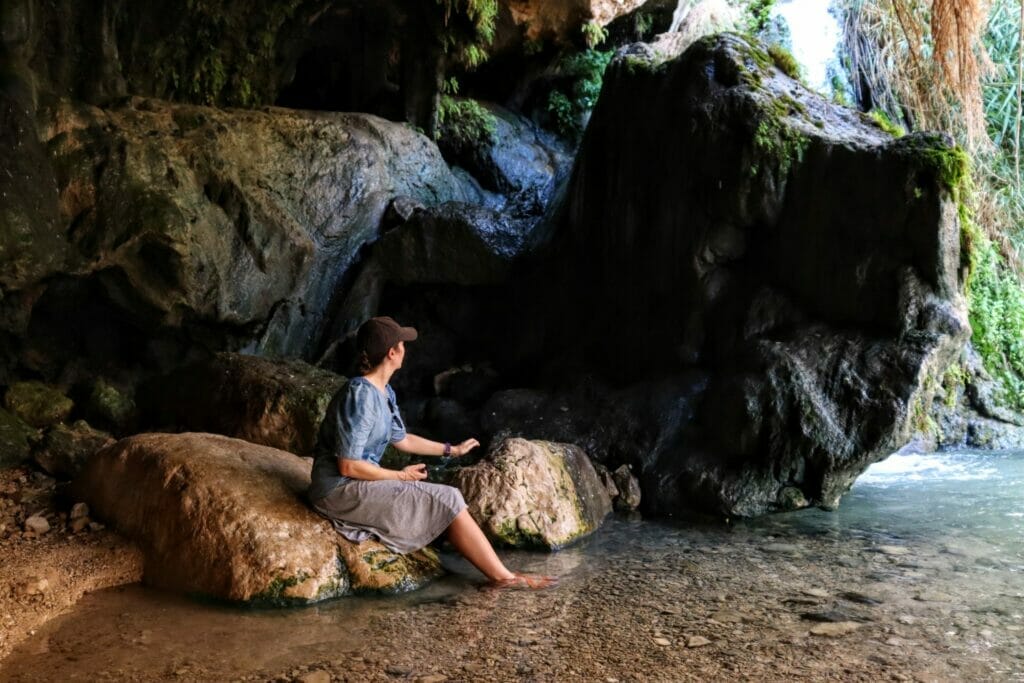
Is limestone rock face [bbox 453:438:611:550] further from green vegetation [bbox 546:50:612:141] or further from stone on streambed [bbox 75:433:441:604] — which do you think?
green vegetation [bbox 546:50:612:141]

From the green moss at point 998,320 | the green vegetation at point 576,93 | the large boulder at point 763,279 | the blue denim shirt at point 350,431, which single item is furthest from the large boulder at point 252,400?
the green vegetation at point 576,93

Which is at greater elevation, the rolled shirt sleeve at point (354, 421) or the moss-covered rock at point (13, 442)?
the rolled shirt sleeve at point (354, 421)

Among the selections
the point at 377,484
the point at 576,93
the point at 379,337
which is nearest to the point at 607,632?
the point at 377,484

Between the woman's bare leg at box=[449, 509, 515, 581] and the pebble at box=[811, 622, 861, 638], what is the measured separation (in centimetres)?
169

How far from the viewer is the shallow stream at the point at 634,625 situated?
3.59 m

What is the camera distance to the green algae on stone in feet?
27.1

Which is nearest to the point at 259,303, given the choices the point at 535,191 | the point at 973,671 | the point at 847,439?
the point at 535,191

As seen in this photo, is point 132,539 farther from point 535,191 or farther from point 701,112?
point 535,191

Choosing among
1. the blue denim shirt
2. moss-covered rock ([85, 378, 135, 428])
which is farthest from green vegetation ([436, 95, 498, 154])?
the blue denim shirt

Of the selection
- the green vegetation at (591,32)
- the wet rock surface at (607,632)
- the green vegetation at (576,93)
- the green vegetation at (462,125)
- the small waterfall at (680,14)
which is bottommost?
the wet rock surface at (607,632)

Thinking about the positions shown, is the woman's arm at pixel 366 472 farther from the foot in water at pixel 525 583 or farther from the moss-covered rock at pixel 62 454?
the moss-covered rock at pixel 62 454

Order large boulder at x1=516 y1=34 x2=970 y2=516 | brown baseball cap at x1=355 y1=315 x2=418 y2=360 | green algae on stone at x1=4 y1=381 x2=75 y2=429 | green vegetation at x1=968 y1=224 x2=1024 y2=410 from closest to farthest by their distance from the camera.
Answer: brown baseball cap at x1=355 y1=315 x2=418 y2=360, large boulder at x1=516 y1=34 x2=970 y2=516, green algae on stone at x1=4 y1=381 x2=75 y2=429, green vegetation at x1=968 y1=224 x2=1024 y2=410

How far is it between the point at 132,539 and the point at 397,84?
998cm

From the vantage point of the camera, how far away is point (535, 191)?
13.3 metres
